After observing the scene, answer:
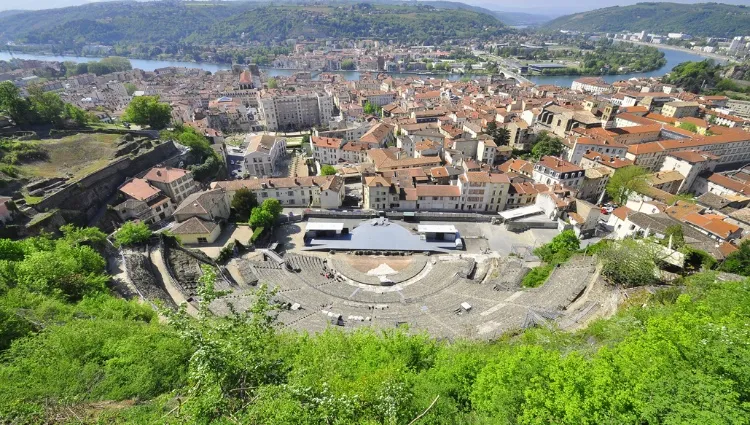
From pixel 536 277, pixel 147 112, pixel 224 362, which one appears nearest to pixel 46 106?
pixel 147 112

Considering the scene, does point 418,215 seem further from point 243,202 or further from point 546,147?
point 546,147

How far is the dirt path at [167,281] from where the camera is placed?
27441 mm

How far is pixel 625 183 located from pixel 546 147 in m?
16.3

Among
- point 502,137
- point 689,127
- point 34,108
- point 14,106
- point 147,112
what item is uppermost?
point 14,106

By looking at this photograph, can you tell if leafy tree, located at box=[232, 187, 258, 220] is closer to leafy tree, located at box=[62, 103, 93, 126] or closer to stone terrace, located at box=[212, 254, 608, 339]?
stone terrace, located at box=[212, 254, 608, 339]

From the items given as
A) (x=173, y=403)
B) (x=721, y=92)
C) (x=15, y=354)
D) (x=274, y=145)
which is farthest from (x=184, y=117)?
(x=721, y=92)

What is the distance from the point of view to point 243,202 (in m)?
44.9

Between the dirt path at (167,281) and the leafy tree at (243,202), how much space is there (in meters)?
12.8

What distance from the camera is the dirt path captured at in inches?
1080

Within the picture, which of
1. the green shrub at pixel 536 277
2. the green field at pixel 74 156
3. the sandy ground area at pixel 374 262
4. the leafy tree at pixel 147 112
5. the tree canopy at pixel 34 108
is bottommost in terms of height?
the sandy ground area at pixel 374 262

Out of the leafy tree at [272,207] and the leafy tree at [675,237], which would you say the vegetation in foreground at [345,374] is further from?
the leafy tree at [272,207]

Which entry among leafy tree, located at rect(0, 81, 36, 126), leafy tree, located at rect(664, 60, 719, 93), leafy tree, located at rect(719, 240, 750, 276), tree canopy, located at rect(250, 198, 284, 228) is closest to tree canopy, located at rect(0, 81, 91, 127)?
leafy tree, located at rect(0, 81, 36, 126)

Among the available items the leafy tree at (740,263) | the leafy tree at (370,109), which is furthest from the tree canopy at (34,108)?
the leafy tree at (740,263)

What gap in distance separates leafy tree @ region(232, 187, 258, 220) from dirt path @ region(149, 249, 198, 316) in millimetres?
12760
